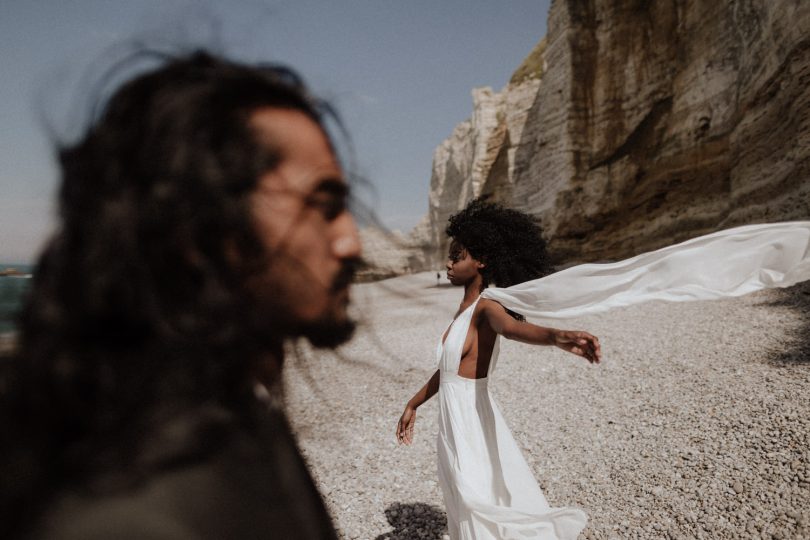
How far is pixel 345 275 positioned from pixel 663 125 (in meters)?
15.5

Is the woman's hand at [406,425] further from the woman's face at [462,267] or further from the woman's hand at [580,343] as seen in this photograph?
the woman's hand at [580,343]

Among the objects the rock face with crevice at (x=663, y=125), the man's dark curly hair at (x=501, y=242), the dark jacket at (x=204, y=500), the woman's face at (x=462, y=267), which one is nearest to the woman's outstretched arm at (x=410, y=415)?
the woman's face at (x=462, y=267)

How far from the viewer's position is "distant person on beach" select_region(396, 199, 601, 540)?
246cm

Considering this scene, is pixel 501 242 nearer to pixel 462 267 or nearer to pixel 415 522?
pixel 462 267

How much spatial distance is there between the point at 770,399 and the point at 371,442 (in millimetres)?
4600

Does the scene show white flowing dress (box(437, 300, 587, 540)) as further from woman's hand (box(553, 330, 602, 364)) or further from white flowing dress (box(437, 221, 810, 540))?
woman's hand (box(553, 330, 602, 364))

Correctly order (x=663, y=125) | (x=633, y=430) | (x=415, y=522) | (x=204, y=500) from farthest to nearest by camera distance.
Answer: (x=663, y=125) < (x=633, y=430) < (x=415, y=522) < (x=204, y=500)

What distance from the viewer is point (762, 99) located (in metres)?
9.05

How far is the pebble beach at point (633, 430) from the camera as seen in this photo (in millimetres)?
3449

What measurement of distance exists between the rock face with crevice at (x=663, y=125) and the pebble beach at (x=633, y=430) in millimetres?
3043

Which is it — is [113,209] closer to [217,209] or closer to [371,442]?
[217,209]

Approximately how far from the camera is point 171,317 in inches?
24.0

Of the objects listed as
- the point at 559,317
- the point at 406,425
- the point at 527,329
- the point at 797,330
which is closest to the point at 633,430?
the point at 559,317

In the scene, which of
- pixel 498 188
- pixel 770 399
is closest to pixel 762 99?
pixel 770 399
